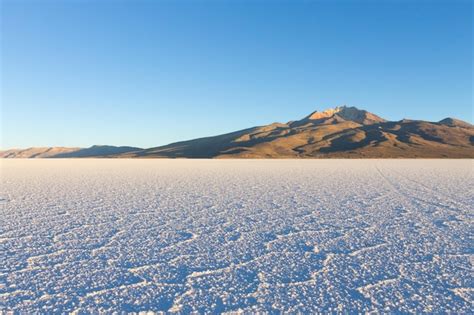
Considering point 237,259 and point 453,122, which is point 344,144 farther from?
point 237,259

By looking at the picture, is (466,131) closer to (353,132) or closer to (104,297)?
(353,132)

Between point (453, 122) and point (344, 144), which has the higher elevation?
point (453, 122)

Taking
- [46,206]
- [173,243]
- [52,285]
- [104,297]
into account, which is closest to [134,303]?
[104,297]

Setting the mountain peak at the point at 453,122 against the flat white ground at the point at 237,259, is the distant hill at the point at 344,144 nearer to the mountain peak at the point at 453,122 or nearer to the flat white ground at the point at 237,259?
the mountain peak at the point at 453,122

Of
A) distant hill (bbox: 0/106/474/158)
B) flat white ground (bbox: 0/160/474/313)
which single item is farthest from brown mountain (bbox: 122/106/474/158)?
flat white ground (bbox: 0/160/474/313)

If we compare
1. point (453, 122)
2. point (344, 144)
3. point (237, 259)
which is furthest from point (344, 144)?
→ point (237, 259)

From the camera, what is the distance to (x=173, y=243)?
20.9 feet

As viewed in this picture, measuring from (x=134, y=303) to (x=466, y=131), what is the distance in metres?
154

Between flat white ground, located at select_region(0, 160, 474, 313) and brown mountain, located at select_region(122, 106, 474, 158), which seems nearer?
flat white ground, located at select_region(0, 160, 474, 313)

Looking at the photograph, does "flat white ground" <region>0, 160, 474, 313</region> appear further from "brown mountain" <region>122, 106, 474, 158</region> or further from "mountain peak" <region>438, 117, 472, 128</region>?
"mountain peak" <region>438, 117, 472, 128</region>

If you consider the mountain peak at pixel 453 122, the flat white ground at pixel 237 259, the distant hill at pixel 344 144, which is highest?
the mountain peak at pixel 453 122

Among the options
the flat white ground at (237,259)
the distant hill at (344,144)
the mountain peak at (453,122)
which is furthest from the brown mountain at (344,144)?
the flat white ground at (237,259)

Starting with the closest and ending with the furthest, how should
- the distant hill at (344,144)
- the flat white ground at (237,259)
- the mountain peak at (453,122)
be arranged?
the flat white ground at (237,259) < the distant hill at (344,144) < the mountain peak at (453,122)

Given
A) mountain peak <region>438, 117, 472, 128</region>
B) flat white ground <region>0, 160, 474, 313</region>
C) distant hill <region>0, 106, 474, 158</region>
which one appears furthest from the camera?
mountain peak <region>438, 117, 472, 128</region>
